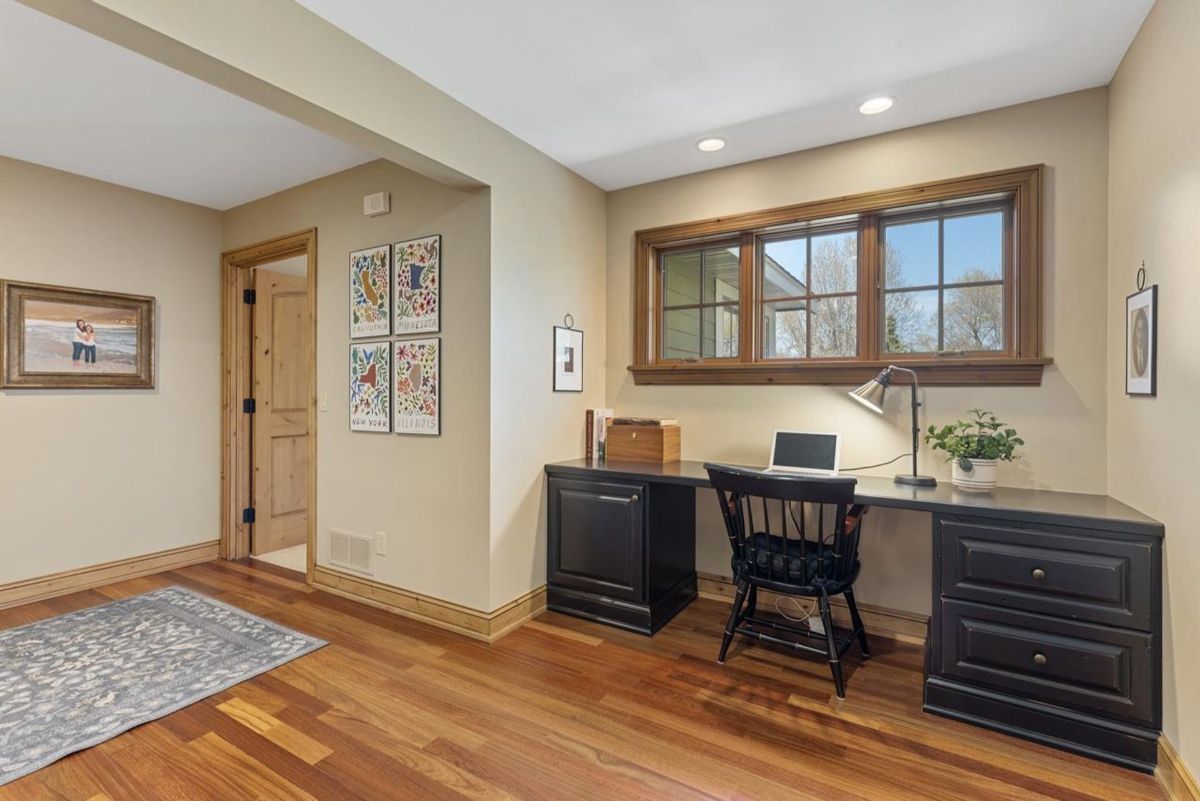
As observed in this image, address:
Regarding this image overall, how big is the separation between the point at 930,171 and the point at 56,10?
10.5ft

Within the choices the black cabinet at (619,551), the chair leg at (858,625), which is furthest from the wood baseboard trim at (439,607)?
the chair leg at (858,625)

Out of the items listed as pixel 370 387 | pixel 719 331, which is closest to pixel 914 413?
pixel 719 331

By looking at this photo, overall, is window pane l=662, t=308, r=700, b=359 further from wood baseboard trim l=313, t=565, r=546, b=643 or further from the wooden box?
wood baseboard trim l=313, t=565, r=546, b=643

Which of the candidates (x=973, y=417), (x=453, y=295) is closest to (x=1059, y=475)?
(x=973, y=417)

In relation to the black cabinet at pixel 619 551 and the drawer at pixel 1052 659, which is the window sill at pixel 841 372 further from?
the drawer at pixel 1052 659

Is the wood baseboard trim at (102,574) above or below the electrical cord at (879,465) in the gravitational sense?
below

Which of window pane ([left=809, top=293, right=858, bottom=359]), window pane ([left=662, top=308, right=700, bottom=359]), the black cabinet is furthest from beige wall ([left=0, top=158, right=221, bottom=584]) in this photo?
window pane ([left=809, top=293, right=858, bottom=359])

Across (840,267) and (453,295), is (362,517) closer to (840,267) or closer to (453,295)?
(453,295)

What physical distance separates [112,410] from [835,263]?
444 centimetres

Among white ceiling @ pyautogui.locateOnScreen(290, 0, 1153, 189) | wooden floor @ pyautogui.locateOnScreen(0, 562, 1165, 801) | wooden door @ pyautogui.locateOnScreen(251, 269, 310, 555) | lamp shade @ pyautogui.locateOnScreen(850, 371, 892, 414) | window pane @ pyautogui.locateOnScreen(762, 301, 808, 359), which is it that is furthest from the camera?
wooden door @ pyautogui.locateOnScreen(251, 269, 310, 555)

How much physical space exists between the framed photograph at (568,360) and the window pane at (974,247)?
Answer: 1930mm

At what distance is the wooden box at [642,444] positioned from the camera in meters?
3.16

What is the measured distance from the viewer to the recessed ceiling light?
249 centimetres

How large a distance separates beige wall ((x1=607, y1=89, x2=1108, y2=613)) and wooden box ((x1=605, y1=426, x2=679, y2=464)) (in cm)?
18
